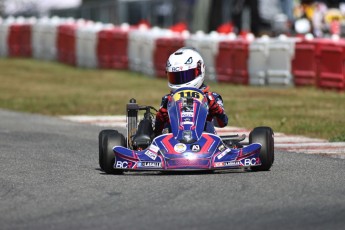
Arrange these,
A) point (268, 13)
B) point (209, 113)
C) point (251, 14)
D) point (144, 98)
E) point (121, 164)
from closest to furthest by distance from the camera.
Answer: point (121, 164)
point (209, 113)
point (144, 98)
point (268, 13)
point (251, 14)

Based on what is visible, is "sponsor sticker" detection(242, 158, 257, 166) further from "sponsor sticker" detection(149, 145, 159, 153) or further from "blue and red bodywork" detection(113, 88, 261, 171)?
"sponsor sticker" detection(149, 145, 159, 153)

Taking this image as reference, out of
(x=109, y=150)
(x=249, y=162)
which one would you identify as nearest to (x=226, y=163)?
(x=249, y=162)

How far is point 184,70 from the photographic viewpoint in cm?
1027

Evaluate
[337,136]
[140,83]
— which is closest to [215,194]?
[337,136]

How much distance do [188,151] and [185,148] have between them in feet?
0.15

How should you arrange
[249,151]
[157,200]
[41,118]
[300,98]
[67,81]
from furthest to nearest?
1. [67,81]
2. [300,98]
3. [41,118]
4. [249,151]
5. [157,200]

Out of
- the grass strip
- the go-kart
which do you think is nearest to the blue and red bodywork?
the go-kart

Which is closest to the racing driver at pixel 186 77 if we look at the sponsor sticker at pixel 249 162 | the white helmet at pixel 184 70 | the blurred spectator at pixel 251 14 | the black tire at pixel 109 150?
the white helmet at pixel 184 70

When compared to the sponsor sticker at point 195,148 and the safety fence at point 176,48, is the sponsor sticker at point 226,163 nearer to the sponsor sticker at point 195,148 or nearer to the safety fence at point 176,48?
the sponsor sticker at point 195,148

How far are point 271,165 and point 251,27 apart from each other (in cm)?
2619

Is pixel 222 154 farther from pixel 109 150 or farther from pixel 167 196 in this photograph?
pixel 167 196

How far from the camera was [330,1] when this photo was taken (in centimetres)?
3412

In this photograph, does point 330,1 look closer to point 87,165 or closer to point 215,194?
point 87,165

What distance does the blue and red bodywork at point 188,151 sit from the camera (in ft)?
31.2
